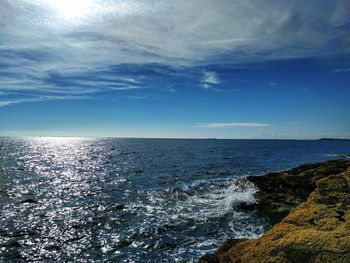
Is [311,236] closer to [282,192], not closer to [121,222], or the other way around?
[121,222]

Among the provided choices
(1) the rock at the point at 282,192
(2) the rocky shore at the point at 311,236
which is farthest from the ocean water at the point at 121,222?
(2) the rocky shore at the point at 311,236

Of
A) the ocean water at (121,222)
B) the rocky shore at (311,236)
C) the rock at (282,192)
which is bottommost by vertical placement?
the ocean water at (121,222)

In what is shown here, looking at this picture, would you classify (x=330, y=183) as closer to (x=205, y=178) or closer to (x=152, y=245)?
(x=152, y=245)

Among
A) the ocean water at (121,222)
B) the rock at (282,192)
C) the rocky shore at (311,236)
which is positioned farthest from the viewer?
the rock at (282,192)

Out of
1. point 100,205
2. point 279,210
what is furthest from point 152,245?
point 100,205

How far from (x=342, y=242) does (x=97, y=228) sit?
1494cm

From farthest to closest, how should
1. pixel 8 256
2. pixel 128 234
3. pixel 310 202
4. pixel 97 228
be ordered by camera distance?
pixel 97 228, pixel 128 234, pixel 8 256, pixel 310 202

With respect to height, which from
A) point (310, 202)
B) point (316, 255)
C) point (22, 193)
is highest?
point (310, 202)

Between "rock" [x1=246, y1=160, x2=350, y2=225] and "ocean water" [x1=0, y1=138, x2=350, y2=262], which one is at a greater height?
"rock" [x1=246, y1=160, x2=350, y2=225]

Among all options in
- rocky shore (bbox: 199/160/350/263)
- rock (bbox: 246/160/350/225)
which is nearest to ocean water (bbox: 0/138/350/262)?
rock (bbox: 246/160/350/225)

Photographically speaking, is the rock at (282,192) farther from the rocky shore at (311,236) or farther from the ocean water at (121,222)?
the rocky shore at (311,236)

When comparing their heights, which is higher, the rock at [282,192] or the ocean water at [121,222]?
the rock at [282,192]

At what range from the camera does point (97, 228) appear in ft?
60.8

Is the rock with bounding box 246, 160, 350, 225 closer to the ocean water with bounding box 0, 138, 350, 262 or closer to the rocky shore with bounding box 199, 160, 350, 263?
the ocean water with bounding box 0, 138, 350, 262
